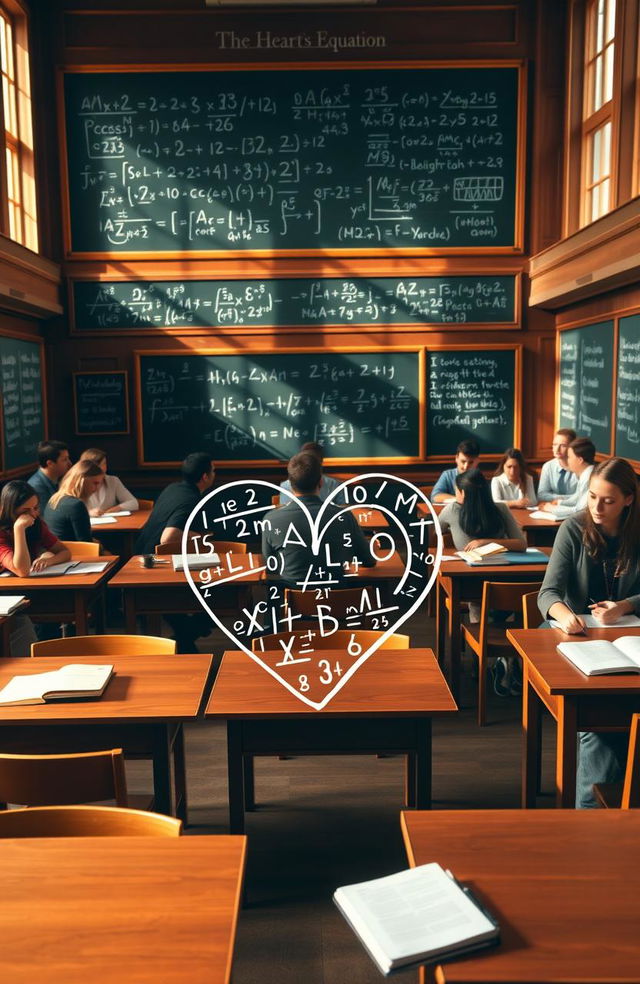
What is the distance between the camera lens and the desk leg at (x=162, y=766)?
8.54 ft

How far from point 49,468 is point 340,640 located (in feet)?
10.3

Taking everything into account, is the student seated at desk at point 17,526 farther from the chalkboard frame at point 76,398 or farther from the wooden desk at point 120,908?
the chalkboard frame at point 76,398

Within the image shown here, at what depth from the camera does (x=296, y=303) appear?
24.9 ft

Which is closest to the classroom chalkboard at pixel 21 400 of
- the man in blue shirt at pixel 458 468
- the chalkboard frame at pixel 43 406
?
the chalkboard frame at pixel 43 406

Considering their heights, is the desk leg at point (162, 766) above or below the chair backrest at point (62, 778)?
below

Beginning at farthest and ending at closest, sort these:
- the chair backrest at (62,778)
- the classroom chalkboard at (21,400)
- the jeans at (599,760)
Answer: the classroom chalkboard at (21,400) < the jeans at (599,760) < the chair backrest at (62,778)

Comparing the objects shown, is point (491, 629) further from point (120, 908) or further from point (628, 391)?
point (120, 908)

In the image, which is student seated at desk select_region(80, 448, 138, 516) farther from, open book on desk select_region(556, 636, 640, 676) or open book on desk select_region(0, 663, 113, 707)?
open book on desk select_region(556, 636, 640, 676)

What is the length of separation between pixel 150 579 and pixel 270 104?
4.88 m

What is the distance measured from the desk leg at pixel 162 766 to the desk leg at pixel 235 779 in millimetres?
191

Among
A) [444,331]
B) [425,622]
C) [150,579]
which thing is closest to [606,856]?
[150,579]

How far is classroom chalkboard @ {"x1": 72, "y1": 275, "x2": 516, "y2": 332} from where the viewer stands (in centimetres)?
754

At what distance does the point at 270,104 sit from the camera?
24.2 feet

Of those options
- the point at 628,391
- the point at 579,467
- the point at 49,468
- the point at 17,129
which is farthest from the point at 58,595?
the point at 17,129
